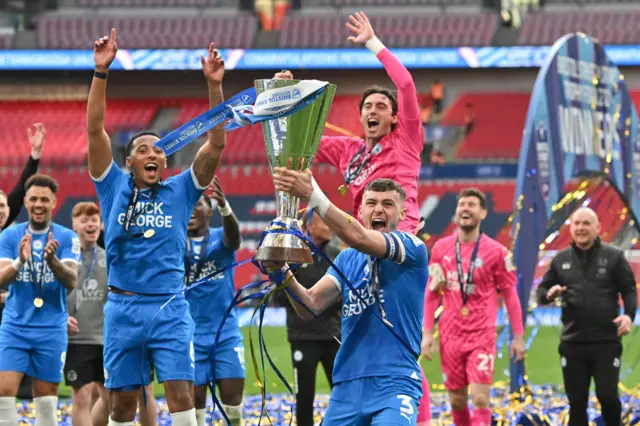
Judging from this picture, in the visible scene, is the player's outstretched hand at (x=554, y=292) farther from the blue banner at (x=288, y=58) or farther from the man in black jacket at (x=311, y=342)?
the blue banner at (x=288, y=58)

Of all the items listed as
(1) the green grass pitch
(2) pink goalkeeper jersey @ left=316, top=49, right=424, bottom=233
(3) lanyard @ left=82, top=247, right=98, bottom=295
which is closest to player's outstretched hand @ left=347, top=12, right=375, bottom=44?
Answer: (2) pink goalkeeper jersey @ left=316, top=49, right=424, bottom=233

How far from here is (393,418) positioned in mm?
4934

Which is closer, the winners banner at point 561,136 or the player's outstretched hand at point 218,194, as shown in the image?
the player's outstretched hand at point 218,194

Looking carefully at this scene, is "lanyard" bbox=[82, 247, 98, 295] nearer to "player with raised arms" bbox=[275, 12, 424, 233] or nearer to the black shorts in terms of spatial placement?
the black shorts

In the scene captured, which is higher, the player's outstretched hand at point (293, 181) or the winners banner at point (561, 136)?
the winners banner at point (561, 136)

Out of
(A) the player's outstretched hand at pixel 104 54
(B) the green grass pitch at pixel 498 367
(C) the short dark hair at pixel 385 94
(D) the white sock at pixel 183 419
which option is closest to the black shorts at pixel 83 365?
(D) the white sock at pixel 183 419

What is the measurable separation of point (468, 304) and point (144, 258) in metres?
3.23

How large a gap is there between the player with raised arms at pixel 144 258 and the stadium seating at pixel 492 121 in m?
23.5

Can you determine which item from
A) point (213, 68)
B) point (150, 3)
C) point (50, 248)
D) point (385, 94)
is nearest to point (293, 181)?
point (213, 68)

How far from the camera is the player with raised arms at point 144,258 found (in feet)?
20.7

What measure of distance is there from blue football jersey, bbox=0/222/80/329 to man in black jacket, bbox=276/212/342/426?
1824mm

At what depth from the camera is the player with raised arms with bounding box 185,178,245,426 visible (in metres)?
8.21

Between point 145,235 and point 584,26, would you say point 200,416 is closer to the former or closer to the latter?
point 145,235

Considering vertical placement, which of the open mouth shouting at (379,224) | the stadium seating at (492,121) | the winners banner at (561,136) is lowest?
the open mouth shouting at (379,224)
